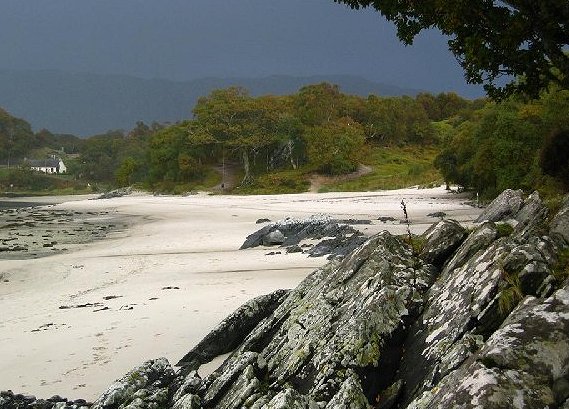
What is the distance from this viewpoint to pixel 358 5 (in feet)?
42.3

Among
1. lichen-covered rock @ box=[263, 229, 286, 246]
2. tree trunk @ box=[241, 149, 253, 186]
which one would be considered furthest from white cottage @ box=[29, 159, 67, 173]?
lichen-covered rock @ box=[263, 229, 286, 246]

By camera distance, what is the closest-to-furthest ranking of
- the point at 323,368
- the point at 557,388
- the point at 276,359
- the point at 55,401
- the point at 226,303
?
the point at 557,388 < the point at 323,368 < the point at 276,359 < the point at 55,401 < the point at 226,303

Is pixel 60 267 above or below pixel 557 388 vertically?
below

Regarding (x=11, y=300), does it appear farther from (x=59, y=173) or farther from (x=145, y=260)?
(x=59, y=173)

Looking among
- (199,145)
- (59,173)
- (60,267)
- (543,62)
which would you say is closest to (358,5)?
(543,62)

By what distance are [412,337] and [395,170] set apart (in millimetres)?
68647

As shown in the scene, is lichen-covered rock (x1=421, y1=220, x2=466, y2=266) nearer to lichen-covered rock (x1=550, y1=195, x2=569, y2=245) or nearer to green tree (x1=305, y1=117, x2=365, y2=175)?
lichen-covered rock (x1=550, y1=195, x2=569, y2=245)

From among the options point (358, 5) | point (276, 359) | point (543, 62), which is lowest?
point (276, 359)

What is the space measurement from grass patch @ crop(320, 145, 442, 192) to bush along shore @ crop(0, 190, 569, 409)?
173ft

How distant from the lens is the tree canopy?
35.5 ft

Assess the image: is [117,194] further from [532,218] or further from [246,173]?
[532,218]

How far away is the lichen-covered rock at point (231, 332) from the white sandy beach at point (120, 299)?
2.18 ft

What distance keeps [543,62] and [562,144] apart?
3.39m

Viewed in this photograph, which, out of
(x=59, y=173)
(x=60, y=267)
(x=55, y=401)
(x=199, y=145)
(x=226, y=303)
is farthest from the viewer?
(x=59, y=173)
